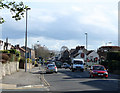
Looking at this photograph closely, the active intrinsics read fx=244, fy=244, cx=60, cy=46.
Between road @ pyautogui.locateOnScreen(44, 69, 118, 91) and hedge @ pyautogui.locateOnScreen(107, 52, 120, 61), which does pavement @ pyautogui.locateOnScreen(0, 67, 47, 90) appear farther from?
hedge @ pyautogui.locateOnScreen(107, 52, 120, 61)

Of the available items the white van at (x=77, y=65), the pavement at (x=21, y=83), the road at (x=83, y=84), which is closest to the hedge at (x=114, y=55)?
the white van at (x=77, y=65)

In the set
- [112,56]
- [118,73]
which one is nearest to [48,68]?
[118,73]

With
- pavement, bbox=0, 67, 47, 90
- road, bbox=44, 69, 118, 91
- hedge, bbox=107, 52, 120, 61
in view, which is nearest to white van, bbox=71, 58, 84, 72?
hedge, bbox=107, 52, 120, 61

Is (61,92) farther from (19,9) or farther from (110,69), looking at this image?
(110,69)

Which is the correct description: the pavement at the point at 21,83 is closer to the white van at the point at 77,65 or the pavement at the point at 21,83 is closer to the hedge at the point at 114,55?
the white van at the point at 77,65

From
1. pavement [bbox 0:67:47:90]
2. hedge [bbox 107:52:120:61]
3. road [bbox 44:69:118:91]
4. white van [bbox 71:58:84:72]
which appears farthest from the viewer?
hedge [bbox 107:52:120:61]

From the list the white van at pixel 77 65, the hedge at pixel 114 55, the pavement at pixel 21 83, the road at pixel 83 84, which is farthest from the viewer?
the hedge at pixel 114 55

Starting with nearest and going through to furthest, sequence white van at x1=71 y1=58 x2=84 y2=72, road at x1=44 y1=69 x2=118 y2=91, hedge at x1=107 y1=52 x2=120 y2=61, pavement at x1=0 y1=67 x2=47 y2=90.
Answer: road at x1=44 y1=69 x2=118 y2=91 < pavement at x1=0 y1=67 x2=47 y2=90 < white van at x1=71 y1=58 x2=84 y2=72 < hedge at x1=107 y1=52 x2=120 y2=61

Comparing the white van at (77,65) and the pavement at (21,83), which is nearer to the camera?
the pavement at (21,83)

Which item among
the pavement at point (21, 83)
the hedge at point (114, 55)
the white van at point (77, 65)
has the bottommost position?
the pavement at point (21, 83)

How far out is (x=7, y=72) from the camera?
29953 millimetres

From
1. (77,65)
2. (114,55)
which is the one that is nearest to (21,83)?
(77,65)

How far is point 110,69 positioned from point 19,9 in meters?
34.7

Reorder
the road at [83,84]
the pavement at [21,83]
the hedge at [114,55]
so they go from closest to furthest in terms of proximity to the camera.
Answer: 1. the road at [83,84]
2. the pavement at [21,83]
3. the hedge at [114,55]
